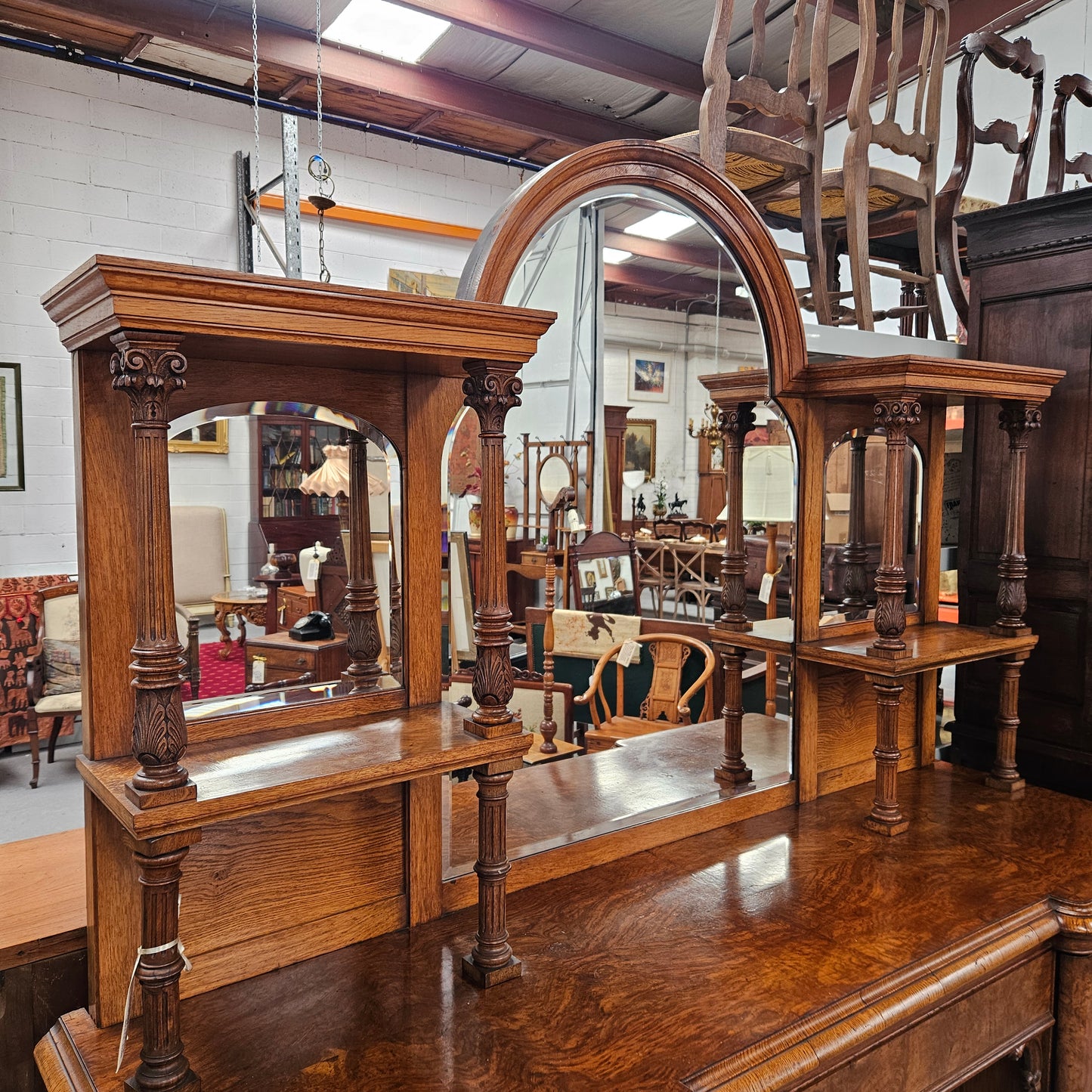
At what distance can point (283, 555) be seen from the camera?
62.2 inches

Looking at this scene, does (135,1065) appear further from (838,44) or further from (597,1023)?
(838,44)

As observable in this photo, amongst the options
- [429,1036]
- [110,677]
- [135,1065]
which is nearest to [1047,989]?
[429,1036]

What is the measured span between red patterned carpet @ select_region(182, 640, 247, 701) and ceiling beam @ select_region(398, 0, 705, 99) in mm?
4473

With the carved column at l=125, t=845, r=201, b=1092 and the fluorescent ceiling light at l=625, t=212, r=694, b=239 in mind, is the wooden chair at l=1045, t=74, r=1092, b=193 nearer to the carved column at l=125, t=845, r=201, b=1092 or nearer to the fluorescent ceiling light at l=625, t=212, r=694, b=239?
the fluorescent ceiling light at l=625, t=212, r=694, b=239

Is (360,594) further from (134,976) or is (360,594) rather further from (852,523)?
(852,523)

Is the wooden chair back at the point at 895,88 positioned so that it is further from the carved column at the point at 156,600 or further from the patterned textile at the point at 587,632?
the carved column at the point at 156,600

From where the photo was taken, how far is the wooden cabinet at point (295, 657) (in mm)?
1542

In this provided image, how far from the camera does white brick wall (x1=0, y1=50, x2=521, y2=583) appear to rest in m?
5.48

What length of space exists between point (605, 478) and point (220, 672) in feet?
10.4

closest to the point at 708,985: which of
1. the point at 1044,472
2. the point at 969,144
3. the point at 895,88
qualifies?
the point at 1044,472

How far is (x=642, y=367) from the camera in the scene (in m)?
4.80

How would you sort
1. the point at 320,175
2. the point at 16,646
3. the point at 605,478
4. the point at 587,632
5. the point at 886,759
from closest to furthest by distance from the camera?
the point at 886,759 → the point at 587,632 → the point at 320,175 → the point at 605,478 → the point at 16,646

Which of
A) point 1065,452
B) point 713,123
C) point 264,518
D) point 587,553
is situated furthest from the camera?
point 587,553

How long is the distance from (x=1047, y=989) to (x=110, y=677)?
6.21ft
